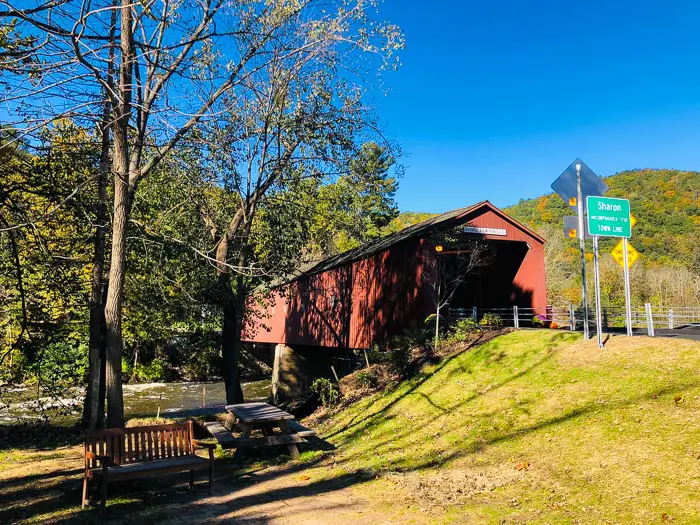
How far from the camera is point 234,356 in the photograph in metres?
14.1

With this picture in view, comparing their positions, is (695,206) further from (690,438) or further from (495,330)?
(690,438)

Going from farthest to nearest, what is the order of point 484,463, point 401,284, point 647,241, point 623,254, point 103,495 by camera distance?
point 647,241, point 401,284, point 623,254, point 484,463, point 103,495

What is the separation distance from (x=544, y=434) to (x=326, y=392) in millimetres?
6801

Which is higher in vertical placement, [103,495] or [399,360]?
[399,360]

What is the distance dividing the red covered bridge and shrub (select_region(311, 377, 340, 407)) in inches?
155

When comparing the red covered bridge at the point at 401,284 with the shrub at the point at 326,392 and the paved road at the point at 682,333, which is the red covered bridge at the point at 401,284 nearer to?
the shrub at the point at 326,392

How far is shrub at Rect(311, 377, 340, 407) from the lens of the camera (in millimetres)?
12883

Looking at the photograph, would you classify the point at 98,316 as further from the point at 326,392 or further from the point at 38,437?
the point at 326,392

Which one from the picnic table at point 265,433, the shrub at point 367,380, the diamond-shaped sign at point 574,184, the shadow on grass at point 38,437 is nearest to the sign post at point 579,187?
the diamond-shaped sign at point 574,184

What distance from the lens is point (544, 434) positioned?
7.45 meters

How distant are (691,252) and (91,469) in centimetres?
4331

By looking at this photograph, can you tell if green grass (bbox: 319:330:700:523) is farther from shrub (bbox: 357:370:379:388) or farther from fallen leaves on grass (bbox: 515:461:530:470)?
shrub (bbox: 357:370:379:388)

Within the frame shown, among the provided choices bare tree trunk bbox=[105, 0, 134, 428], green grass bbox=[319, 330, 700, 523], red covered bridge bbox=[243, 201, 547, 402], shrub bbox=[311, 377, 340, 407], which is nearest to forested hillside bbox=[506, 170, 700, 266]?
red covered bridge bbox=[243, 201, 547, 402]

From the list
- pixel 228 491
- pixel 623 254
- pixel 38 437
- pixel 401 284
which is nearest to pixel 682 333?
pixel 623 254
